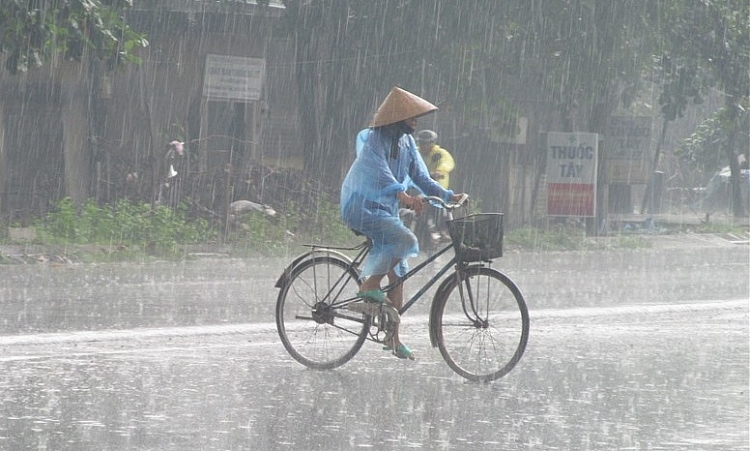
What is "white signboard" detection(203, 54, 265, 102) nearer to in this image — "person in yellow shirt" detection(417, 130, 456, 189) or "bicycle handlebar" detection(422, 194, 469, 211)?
"person in yellow shirt" detection(417, 130, 456, 189)

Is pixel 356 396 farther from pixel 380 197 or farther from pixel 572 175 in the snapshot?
pixel 572 175

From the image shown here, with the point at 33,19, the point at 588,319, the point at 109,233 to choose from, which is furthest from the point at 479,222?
the point at 109,233

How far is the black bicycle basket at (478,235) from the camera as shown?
781 cm

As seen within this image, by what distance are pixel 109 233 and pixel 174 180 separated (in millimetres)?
3335

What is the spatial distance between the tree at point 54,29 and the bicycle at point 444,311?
8.73m

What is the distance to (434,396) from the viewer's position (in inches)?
291

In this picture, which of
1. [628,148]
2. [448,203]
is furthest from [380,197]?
[628,148]

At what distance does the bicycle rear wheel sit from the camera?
8.32 meters

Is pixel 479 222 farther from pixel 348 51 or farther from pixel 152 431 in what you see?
pixel 348 51

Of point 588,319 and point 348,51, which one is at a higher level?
point 348,51

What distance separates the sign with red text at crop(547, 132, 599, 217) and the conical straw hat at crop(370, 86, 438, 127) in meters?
17.0

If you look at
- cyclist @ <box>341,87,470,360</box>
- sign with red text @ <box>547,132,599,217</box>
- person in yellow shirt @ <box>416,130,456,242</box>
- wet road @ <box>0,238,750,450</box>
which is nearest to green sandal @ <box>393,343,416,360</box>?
cyclist @ <box>341,87,470,360</box>

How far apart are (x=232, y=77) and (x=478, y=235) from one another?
48.6 feet

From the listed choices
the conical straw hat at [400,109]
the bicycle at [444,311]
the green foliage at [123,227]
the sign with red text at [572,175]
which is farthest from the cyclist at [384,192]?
the sign with red text at [572,175]
